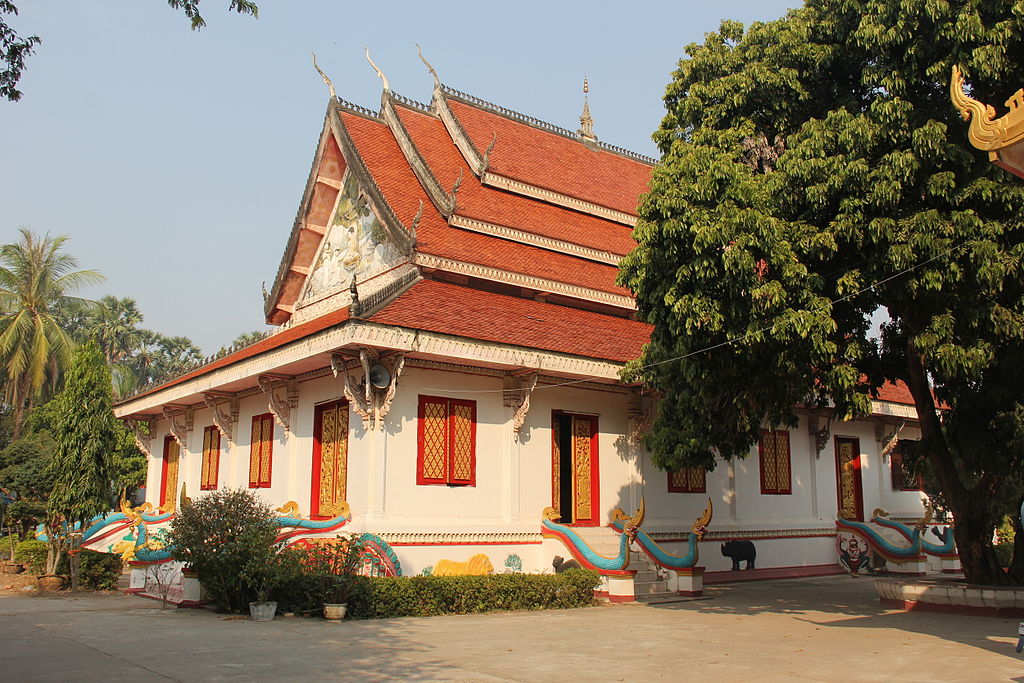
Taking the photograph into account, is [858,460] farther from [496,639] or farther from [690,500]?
[496,639]

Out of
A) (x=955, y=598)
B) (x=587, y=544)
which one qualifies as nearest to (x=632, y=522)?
(x=587, y=544)

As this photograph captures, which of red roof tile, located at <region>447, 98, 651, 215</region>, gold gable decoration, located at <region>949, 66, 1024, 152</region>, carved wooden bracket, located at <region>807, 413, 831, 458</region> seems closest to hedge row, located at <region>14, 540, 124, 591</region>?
red roof tile, located at <region>447, 98, 651, 215</region>

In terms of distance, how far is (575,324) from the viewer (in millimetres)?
16438

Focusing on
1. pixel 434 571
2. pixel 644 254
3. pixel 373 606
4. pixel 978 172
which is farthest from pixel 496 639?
pixel 978 172

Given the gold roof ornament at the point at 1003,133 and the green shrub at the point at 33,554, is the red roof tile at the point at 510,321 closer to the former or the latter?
the gold roof ornament at the point at 1003,133

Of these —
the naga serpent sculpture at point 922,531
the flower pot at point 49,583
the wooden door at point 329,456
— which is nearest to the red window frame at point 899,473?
the naga serpent sculpture at point 922,531

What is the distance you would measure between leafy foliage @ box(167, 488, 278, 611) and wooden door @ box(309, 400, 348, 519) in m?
1.85

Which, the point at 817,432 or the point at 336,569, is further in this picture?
the point at 817,432

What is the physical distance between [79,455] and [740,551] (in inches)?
505

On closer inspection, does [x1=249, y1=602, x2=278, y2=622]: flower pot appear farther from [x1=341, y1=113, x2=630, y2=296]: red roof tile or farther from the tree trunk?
the tree trunk

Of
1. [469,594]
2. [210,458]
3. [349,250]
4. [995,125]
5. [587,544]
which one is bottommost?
[469,594]

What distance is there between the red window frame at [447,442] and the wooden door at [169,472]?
9.72 m

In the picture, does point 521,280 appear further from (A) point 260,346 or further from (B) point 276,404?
(A) point 260,346

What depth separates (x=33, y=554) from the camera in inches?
675
